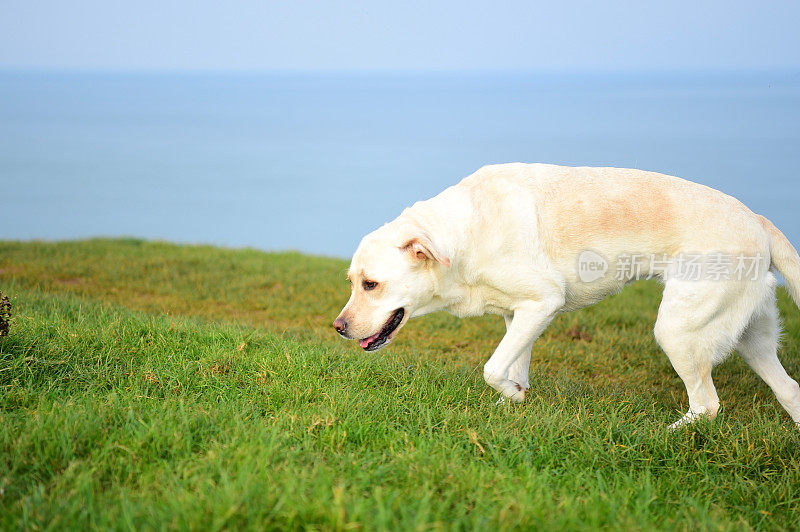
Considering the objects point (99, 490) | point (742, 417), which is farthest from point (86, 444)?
point (742, 417)

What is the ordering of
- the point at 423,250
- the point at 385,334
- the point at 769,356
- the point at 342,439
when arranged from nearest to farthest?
the point at 342,439
the point at 423,250
the point at 385,334
the point at 769,356

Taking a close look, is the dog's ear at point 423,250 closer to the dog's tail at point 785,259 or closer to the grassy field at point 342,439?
the grassy field at point 342,439

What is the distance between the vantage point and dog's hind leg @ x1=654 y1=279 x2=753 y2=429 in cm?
477

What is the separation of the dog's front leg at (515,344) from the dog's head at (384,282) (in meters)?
0.65

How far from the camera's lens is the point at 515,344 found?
4.89 m

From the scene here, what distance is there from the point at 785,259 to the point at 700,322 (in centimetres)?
92

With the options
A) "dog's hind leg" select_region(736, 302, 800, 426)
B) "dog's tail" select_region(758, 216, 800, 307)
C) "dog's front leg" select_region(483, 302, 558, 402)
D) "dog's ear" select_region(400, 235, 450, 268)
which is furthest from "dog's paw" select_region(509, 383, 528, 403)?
"dog's tail" select_region(758, 216, 800, 307)

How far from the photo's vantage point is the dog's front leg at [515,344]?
4852mm

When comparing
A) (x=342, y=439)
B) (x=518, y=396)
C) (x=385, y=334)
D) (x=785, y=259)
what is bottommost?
(x=518, y=396)

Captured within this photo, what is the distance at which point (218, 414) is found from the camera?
422 cm

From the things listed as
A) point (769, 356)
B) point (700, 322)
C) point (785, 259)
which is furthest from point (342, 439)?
point (785, 259)

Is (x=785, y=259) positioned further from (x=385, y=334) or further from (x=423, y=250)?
(x=385, y=334)

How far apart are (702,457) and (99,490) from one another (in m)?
3.52

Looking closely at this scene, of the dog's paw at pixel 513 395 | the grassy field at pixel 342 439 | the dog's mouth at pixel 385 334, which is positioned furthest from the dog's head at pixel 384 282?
the dog's paw at pixel 513 395
